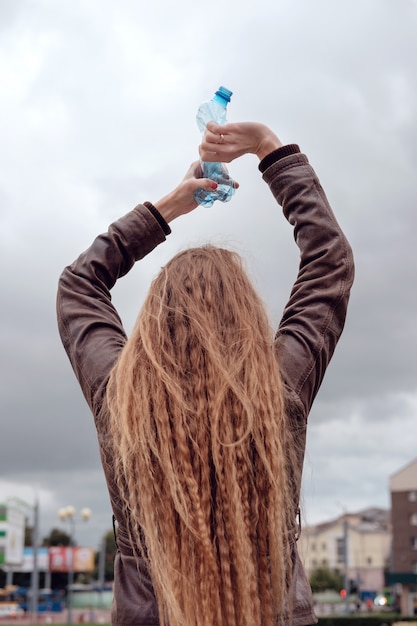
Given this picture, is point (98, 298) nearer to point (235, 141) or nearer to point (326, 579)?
point (235, 141)

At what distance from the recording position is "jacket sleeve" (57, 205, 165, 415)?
191 cm

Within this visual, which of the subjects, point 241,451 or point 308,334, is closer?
point 241,451

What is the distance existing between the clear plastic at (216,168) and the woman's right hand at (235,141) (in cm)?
15

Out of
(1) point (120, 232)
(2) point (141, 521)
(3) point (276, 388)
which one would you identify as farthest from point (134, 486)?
(1) point (120, 232)

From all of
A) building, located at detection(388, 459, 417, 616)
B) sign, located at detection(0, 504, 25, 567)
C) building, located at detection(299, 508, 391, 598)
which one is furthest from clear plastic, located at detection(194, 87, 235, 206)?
building, located at detection(299, 508, 391, 598)

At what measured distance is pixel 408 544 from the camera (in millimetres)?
73312

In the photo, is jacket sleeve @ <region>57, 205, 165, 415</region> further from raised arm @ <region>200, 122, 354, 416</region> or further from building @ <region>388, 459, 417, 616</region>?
building @ <region>388, 459, 417, 616</region>

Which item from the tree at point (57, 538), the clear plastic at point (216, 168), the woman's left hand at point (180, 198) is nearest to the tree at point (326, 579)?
the tree at point (57, 538)

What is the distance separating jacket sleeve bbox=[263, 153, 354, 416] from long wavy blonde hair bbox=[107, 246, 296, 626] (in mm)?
88

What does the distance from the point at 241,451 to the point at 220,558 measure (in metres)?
0.21

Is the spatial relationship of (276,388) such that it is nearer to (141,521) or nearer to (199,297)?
(199,297)

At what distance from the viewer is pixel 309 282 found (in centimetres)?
192

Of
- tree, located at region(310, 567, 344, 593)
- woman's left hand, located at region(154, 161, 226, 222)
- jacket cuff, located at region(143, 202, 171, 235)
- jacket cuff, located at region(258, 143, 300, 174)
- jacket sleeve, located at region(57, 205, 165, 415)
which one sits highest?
jacket cuff, located at region(258, 143, 300, 174)

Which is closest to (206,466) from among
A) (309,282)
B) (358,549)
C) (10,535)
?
(309,282)
